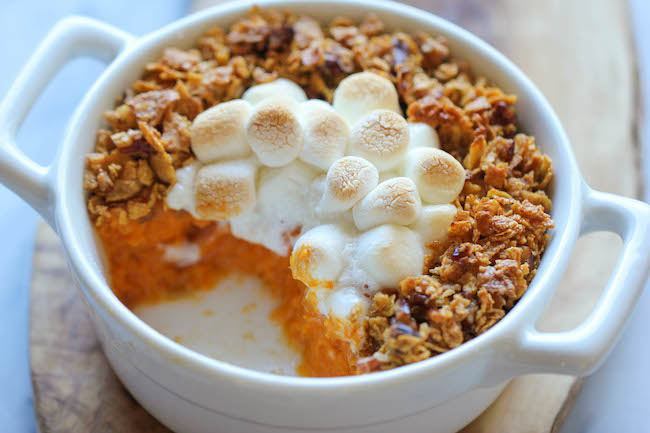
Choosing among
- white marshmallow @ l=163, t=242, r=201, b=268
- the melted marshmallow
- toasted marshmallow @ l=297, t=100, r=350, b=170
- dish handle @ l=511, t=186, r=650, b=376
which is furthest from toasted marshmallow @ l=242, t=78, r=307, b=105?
dish handle @ l=511, t=186, r=650, b=376

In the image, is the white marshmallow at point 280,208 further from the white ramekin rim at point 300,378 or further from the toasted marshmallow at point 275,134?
the white ramekin rim at point 300,378

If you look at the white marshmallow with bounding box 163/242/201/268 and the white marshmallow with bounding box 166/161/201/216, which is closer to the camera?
the white marshmallow with bounding box 166/161/201/216

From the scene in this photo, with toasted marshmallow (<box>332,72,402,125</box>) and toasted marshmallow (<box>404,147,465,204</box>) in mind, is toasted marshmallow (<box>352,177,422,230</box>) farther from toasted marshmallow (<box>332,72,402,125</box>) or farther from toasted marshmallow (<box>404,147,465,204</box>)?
toasted marshmallow (<box>332,72,402,125</box>)

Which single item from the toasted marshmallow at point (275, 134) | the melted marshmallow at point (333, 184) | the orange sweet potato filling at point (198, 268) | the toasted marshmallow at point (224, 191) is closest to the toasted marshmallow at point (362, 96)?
the melted marshmallow at point (333, 184)

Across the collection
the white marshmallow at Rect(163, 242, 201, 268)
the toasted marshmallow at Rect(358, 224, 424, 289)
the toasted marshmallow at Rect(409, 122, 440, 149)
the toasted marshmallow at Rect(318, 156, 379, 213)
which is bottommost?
the white marshmallow at Rect(163, 242, 201, 268)

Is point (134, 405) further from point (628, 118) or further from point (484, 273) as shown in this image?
point (628, 118)

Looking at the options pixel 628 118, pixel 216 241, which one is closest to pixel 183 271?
pixel 216 241
